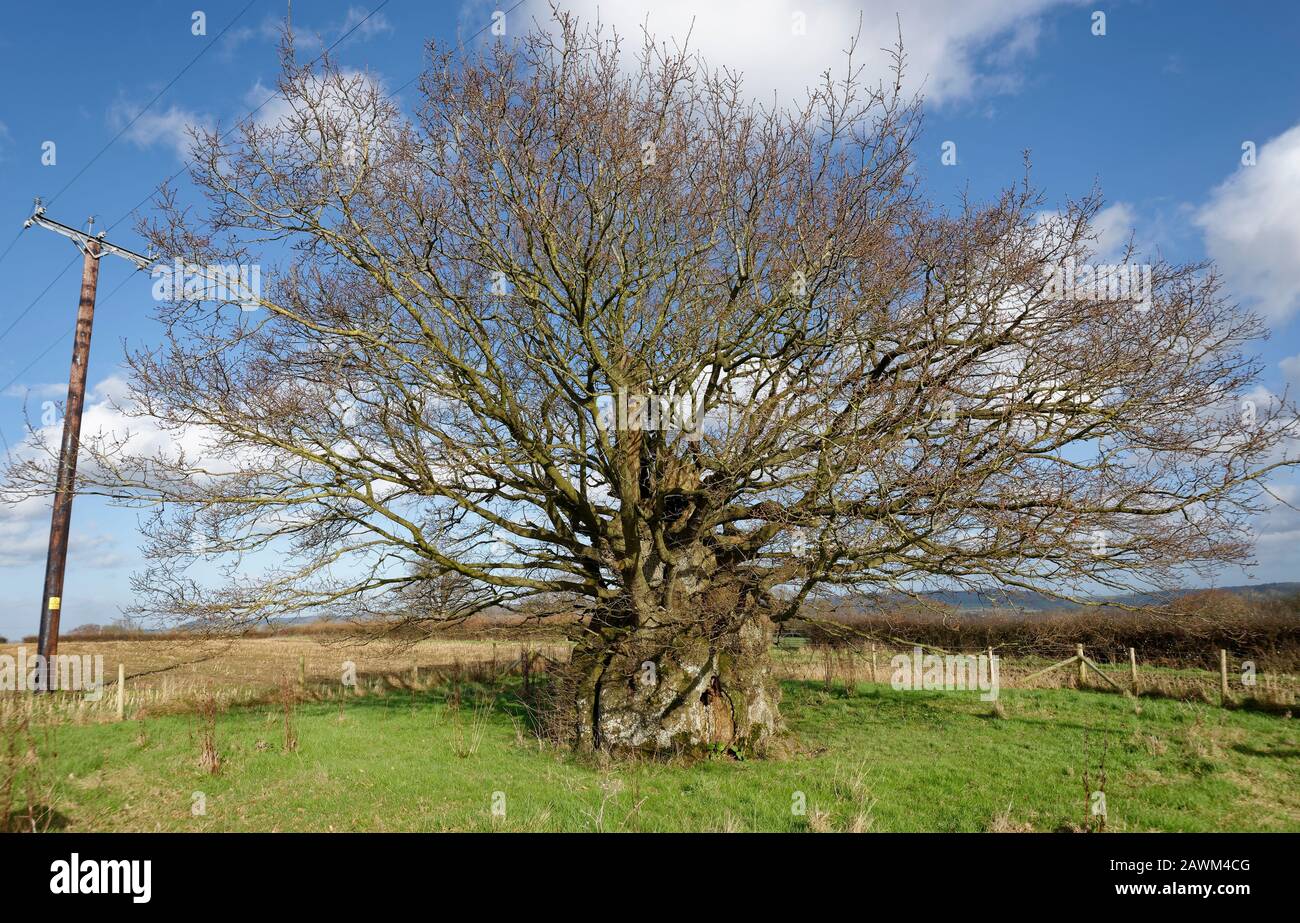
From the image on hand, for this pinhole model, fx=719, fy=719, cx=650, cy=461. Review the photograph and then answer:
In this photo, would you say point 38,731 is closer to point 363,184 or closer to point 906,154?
point 363,184

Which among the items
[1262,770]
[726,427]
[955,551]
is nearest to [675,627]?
[726,427]

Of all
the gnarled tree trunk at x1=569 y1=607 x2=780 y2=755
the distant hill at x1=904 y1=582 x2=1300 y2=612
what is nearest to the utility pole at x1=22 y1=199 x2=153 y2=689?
the gnarled tree trunk at x1=569 y1=607 x2=780 y2=755

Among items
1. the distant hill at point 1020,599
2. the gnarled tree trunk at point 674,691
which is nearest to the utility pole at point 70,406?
the gnarled tree trunk at point 674,691

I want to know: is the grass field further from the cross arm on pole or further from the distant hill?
the cross arm on pole

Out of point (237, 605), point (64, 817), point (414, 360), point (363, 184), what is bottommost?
point (64, 817)

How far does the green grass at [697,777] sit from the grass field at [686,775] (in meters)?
0.04

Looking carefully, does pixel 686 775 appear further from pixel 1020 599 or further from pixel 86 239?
pixel 86 239

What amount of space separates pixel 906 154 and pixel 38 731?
15.8 m

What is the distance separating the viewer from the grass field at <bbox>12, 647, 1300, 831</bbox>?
7.80 metres

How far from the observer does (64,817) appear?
754cm

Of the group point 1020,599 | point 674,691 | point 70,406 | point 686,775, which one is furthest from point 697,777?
point 70,406

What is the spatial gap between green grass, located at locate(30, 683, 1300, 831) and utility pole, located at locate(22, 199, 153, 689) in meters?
2.46

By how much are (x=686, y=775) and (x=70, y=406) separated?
1383 cm
